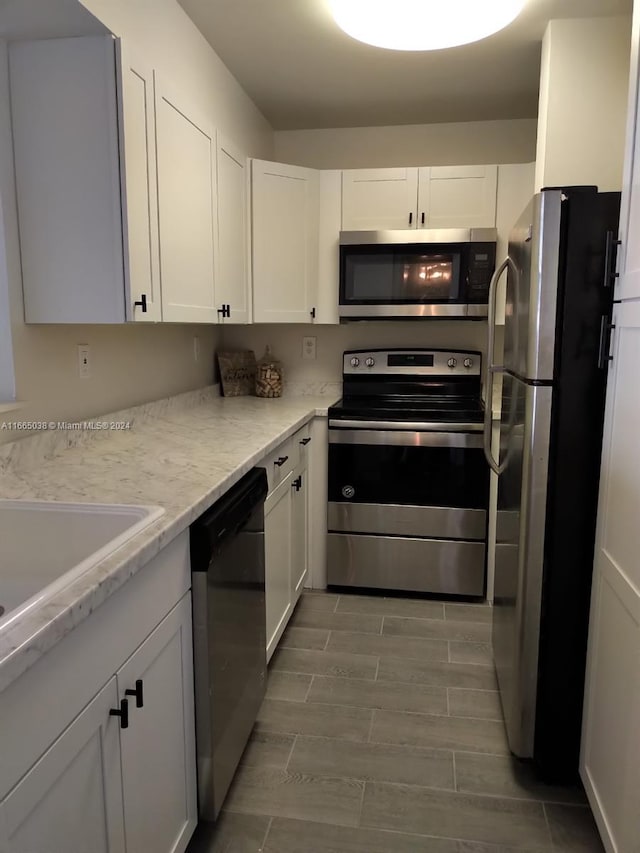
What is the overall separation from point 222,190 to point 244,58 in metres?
0.58

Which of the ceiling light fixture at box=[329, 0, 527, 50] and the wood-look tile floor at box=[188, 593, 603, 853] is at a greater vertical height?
the ceiling light fixture at box=[329, 0, 527, 50]

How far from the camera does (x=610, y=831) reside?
4.62ft

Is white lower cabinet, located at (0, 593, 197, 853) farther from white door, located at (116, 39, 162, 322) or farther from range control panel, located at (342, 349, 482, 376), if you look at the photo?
range control panel, located at (342, 349, 482, 376)

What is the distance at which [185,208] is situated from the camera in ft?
7.20

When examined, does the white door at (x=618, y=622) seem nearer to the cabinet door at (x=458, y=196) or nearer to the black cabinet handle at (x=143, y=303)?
the black cabinet handle at (x=143, y=303)

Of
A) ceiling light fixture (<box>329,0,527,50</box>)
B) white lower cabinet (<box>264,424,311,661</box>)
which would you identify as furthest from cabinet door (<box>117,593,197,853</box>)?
ceiling light fixture (<box>329,0,527,50</box>)

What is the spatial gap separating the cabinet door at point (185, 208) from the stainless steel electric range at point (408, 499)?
0.93m

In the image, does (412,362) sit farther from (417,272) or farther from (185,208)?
(185,208)

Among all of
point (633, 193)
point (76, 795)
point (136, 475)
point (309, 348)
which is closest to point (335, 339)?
point (309, 348)

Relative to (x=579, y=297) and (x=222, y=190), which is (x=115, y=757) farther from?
(x=222, y=190)

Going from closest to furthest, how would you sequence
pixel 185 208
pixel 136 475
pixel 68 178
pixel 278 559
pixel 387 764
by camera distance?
pixel 136 475 < pixel 68 178 < pixel 387 764 < pixel 185 208 < pixel 278 559

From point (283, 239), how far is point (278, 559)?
1667 mm

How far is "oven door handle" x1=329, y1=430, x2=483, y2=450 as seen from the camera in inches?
111

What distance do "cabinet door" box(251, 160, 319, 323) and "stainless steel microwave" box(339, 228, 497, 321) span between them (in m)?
0.20
